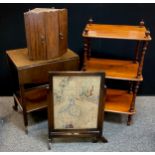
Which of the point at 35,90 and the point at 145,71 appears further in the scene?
the point at 145,71

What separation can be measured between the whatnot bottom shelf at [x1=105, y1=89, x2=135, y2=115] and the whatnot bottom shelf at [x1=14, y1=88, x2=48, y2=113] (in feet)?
1.67

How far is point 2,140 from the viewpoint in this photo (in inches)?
69.9

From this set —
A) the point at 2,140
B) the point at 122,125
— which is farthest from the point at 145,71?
the point at 2,140

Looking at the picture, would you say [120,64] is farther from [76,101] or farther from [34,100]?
[34,100]

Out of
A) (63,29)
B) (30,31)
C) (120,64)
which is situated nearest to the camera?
(30,31)

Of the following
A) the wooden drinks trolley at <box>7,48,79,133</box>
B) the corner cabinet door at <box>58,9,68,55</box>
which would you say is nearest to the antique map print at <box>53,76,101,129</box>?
the wooden drinks trolley at <box>7,48,79,133</box>

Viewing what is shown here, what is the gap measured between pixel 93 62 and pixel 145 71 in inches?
23.0

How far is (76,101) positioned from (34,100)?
483mm

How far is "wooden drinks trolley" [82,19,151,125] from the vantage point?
62.2 inches

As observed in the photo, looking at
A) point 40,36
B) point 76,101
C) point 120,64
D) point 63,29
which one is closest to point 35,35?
point 40,36

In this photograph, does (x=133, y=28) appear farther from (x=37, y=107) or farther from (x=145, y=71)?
(x=37, y=107)

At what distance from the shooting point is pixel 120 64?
6.23 ft

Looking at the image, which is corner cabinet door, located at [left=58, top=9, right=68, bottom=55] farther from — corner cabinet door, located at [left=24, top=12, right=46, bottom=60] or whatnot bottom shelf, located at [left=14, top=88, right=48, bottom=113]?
whatnot bottom shelf, located at [left=14, top=88, right=48, bottom=113]

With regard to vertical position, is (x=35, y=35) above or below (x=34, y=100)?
above
